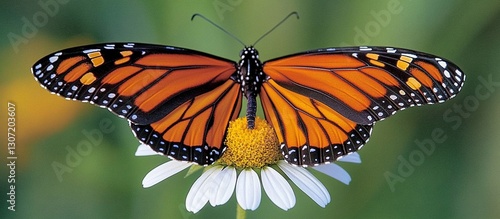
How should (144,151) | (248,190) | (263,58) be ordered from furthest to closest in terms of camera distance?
(263,58) → (144,151) → (248,190)

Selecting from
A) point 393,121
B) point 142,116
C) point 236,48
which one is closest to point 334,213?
point 393,121

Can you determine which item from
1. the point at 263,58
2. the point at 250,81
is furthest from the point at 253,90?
the point at 263,58

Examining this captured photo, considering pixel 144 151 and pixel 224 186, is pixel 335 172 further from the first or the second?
pixel 144 151

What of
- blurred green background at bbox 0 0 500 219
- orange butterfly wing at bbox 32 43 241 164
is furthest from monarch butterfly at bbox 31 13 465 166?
blurred green background at bbox 0 0 500 219

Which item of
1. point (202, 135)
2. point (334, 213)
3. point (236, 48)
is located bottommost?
point (334, 213)

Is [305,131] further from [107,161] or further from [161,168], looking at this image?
[107,161]

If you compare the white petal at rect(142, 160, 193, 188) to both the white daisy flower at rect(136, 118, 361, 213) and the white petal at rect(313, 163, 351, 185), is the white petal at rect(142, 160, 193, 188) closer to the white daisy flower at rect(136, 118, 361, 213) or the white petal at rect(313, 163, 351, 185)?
the white daisy flower at rect(136, 118, 361, 213)
